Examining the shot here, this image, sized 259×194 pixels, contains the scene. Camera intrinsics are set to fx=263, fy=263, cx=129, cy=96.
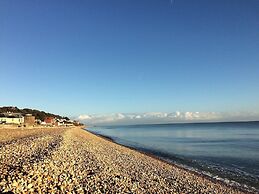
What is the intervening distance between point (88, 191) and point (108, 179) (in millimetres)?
3452

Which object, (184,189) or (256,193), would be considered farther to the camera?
(256,193)

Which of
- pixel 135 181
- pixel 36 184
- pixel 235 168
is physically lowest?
pixel 235 168

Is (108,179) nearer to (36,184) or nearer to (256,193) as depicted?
(36,184)

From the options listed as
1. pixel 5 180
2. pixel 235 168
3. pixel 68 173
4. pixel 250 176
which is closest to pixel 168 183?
pixel 68 173

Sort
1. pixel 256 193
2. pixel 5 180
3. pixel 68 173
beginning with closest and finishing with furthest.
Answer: pixel 5 180
pixel 68 173
pixel 256 193

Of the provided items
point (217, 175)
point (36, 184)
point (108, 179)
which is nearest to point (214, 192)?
point (108, 179)

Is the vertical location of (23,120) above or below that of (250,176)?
above

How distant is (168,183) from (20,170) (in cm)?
944

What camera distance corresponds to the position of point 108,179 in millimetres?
15680

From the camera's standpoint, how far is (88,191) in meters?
12.3

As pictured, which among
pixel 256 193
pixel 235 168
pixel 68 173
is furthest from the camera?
pixel 235 168

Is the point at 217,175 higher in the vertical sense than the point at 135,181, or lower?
lower

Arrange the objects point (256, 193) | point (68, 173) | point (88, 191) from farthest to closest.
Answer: point (256, 193) < point (68, 173) < point (88, 191)

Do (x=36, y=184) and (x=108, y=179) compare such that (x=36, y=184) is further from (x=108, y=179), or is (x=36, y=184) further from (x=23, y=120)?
(x=23, y=120)
